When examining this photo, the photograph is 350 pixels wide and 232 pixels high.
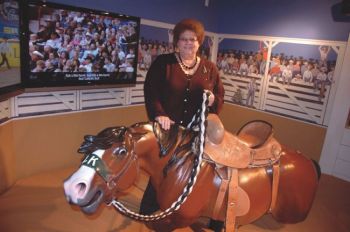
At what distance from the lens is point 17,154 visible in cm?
246

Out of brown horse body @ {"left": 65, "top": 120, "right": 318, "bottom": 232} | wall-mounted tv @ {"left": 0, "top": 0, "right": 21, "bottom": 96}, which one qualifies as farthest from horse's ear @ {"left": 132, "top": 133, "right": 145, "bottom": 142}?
wall-mounted tv @ {"left": 0, "top": 0, "right": 21, "bottom": 96}

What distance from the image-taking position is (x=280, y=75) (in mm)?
3590

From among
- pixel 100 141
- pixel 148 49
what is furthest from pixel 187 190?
pixel 148 49

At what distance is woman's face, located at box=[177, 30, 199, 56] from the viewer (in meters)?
1.49

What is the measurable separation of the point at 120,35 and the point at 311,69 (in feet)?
7.45

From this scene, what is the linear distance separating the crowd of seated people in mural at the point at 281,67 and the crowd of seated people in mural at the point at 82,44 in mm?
1699

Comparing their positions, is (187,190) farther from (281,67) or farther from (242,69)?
(242,69)

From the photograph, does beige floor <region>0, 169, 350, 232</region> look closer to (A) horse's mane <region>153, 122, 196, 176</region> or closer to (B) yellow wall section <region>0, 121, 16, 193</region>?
(B) yellow wall section <region>0, 121, 16, 193</region>

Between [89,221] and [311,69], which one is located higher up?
[311,69]

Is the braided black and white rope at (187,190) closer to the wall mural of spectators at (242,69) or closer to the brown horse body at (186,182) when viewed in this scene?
the brown horse body at (186,182)

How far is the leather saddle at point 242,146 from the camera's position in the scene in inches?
53.4

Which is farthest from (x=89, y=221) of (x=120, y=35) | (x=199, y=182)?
(x=120, y=35)

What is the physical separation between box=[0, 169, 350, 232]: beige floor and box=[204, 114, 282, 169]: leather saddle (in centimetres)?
85

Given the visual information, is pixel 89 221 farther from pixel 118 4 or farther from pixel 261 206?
pixel 118 4
